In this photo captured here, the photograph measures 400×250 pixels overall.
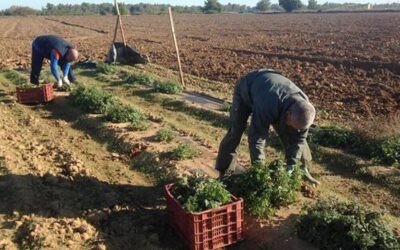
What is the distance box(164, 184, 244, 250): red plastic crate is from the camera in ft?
15.6

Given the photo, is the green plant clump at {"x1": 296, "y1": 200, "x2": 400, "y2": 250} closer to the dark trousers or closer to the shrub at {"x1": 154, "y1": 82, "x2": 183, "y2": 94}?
the shrub at {"x1": 154, "y1": 82, "x2": 183, "y2": 94}

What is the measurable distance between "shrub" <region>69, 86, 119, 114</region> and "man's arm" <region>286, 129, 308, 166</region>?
5.43 m

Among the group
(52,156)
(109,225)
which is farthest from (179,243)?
(52,156)

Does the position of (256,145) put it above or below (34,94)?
above

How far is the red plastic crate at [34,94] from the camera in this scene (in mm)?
10977

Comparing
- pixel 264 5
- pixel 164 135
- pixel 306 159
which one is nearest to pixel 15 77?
pixel 164 135

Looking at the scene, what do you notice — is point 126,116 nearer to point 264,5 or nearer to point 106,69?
point 106,69

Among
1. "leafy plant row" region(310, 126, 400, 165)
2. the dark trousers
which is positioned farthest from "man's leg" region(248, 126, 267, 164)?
the dark trousers

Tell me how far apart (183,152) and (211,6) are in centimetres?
8728

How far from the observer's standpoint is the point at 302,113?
478 cm

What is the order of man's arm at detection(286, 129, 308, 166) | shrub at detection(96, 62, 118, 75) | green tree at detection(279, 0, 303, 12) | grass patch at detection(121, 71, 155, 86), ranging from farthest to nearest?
1. green tree at detection(279, 0, 303, 12)
2. shrub at detection(96, 62, 118, 75)
3. grass patch at detection(121, 71, 155, 86)
4. man's arm at detection(286, 129, 308, 166)

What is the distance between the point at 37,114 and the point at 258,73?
6.43 m

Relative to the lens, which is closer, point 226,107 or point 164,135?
point 164,135

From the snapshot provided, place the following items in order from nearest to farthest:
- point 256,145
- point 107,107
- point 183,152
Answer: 1. point 256,145
2. point 183,152
3. point 107,107
